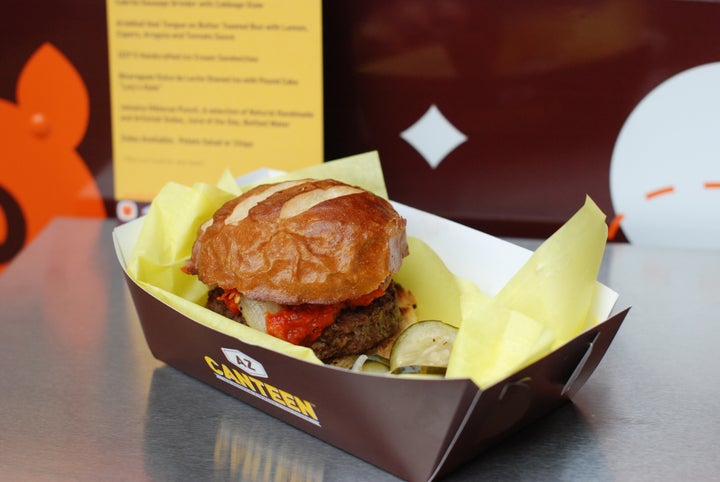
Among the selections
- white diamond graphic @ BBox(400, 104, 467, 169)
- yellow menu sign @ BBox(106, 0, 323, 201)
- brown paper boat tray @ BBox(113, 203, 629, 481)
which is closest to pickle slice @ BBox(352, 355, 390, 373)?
brown paper boat tray @ BBox(113, 203, 629, 481)

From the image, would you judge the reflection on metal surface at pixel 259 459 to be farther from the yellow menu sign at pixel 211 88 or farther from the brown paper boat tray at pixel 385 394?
the yellow menu sign at pixel 211 88

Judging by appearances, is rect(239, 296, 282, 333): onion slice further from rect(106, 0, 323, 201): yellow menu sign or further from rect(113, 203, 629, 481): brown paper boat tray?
rect(106, 0, 323, 201): yellow menu sign

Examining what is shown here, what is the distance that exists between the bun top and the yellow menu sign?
54 centimetres

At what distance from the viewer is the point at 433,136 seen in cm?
185

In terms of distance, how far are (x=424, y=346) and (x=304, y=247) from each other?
227 mm

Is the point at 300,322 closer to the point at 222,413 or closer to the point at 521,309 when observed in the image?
the point at 222,413

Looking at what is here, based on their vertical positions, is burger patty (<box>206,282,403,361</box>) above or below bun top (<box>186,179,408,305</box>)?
below

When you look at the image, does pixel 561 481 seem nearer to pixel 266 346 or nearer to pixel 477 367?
pixel 477 367

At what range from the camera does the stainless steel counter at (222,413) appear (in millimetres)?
1037

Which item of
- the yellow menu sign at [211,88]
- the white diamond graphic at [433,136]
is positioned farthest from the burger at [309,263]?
the white diamond graphic at [433,136]

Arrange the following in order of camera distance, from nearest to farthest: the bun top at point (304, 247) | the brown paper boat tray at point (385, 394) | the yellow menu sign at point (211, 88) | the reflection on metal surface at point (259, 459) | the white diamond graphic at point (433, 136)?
the brown paper boat tray at point (385, 394) < the reflection on metal surface at point (259, 459) < the bun top at point (304, 247) < the yellow menu sign at point (211, 88) < the white diamond graphic at point (433, 136)

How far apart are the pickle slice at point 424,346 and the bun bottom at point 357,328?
47 millimetres

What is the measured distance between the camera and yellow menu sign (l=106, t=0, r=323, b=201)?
1.72 metres

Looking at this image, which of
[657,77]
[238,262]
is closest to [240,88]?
[238,262]
